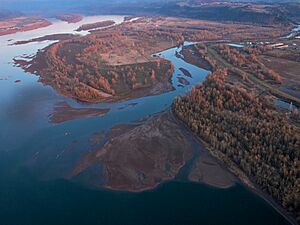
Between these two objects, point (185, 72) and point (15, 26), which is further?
point (15, 26)

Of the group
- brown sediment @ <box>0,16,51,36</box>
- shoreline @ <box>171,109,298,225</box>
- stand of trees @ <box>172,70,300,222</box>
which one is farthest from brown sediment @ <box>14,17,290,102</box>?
brown sediment @ <box>0,16,51,36</box>

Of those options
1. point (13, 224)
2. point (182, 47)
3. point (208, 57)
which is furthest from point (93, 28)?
point (13, 224)

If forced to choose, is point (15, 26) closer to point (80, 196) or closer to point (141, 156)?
point (141, 156)

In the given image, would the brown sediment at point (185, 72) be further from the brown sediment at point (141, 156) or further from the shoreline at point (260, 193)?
the shoreline at point (260, 193)

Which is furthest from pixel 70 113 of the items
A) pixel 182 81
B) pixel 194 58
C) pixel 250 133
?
pixel 194 58

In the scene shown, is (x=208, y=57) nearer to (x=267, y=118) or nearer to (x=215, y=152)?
(x=267, y=118)

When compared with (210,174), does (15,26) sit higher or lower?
lower

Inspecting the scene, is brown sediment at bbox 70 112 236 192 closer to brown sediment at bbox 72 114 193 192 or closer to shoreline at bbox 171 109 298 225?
brown sediment at bbox 72 114 193 192

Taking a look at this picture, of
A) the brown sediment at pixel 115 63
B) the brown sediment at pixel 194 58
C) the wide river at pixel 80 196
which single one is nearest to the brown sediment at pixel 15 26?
the brown sediment at pixel 115 63
